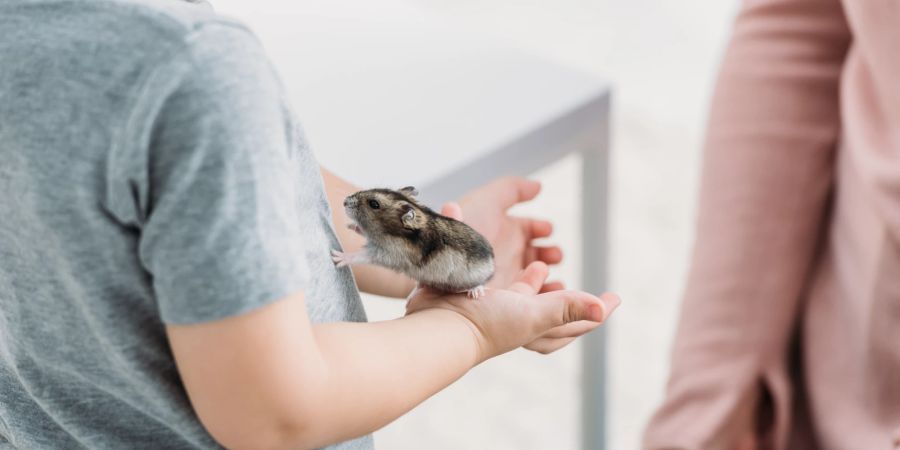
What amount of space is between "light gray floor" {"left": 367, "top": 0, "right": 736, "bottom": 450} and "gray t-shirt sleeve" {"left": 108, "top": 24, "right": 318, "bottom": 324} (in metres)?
0.63

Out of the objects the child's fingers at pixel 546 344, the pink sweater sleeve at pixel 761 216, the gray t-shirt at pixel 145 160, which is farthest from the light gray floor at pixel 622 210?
the gray t-shirt at pixel 145 160

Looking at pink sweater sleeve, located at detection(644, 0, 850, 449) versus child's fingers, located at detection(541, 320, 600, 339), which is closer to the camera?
child's fingers, located at detection(541, 320, 600, 339)

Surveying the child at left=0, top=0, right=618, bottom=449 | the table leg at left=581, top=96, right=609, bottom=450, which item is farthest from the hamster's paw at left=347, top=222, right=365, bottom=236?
the table leg at left=581, top=96, right=609, bottom=450

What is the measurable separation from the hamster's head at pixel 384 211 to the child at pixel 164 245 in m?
0.10

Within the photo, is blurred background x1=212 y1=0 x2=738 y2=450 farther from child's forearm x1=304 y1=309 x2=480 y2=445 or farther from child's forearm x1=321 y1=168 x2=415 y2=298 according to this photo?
child's forearm x1=304 y1=309 x2=480 y2=445

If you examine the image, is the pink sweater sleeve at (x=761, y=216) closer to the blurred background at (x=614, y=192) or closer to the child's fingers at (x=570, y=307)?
the blurred background at (x=614, y=192)

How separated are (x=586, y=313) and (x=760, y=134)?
57 cm

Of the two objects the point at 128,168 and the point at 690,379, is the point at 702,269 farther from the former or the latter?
the point at 128,168

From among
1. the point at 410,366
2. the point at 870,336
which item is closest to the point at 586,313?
the point at 410,366

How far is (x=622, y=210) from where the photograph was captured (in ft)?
7.40

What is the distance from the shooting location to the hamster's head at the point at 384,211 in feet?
2.22

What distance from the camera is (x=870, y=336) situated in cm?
100

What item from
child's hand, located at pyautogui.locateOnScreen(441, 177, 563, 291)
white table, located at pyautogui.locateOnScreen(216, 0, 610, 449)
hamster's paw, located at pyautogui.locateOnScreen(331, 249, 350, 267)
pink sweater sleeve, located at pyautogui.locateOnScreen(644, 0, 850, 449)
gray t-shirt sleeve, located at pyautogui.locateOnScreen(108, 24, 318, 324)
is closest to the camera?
gray t-shirt sleeve, located at pyautogui.locateOnScreen(108, 24, 318, 324)

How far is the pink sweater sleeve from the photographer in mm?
A: 1107
